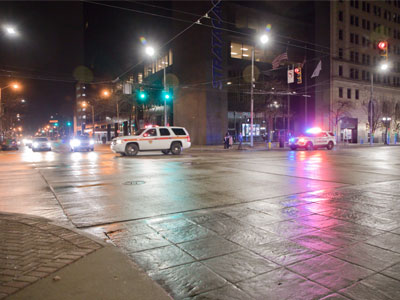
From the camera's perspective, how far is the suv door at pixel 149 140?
21.8 meters

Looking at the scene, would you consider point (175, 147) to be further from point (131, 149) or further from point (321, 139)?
point (321, 139)

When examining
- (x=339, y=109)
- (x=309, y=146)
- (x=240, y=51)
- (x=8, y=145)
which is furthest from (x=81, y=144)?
(x=339, y=109)

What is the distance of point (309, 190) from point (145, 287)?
6417 millimetres

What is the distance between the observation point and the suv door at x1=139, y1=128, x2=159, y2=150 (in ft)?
71.5

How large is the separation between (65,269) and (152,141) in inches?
739

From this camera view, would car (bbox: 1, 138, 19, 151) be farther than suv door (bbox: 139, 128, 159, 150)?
Yes

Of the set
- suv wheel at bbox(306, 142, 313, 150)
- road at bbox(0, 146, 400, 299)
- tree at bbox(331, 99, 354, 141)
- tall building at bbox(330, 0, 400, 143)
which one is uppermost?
tall building at bbox(330, 0, 400, 143)

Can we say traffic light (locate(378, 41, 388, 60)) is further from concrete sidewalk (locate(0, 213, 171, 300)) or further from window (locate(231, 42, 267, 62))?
window (locate(231, 42, 267, 62))

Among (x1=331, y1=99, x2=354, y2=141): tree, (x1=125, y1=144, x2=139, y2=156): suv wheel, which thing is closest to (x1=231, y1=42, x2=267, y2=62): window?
(x1=331, y1=99, x2=354, y2=141): tree

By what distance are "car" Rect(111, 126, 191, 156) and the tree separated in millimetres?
32890

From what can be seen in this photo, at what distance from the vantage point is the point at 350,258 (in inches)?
151

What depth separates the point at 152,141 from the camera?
72.0 feet

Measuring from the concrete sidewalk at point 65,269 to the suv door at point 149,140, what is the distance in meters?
17.3

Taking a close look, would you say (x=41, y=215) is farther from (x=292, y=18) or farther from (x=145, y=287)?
(x=292, y=18)
